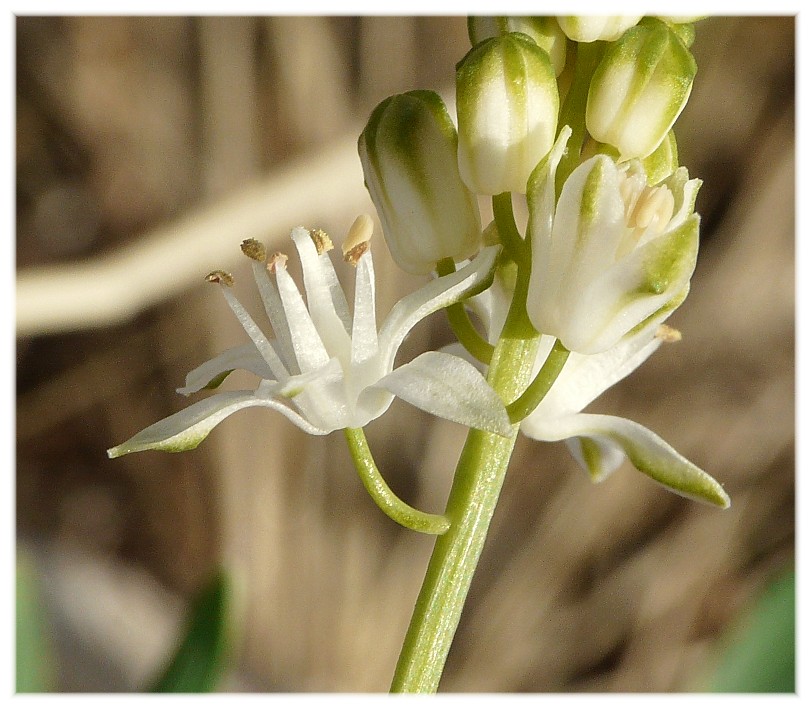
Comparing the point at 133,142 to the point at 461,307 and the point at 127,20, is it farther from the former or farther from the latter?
the point at 461,307

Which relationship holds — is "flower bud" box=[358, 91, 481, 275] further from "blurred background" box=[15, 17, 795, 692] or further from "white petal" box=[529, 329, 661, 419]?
"blurred background" box=[15, 17, 795, 692]

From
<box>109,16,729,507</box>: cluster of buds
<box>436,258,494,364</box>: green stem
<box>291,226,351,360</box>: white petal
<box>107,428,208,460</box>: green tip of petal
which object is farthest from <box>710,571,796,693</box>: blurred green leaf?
<box>107,428,208,460</box>: green tip of petal

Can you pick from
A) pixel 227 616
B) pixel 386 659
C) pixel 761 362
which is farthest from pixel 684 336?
pixel 227 616

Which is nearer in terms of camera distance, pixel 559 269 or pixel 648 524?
pixel 559 269

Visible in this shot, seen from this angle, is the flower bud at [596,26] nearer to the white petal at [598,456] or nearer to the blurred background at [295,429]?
the white petal at [598,456]

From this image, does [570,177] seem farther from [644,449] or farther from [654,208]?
[644,449]
